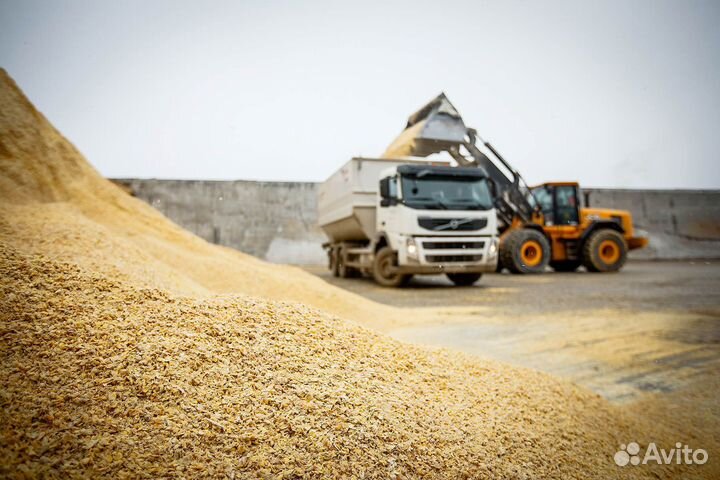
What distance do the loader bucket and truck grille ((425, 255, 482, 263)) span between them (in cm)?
304

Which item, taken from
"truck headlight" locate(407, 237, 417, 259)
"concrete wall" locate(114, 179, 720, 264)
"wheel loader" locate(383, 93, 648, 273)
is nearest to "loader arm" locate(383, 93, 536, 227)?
"wheel loader" locate(383, 93, 648, 273)

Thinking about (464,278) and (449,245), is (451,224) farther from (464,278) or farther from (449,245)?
(464,278)

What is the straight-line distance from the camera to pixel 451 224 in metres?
8.68

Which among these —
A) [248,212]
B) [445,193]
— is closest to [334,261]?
[445,193]

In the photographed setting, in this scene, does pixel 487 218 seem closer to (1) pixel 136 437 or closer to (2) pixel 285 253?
(1) pixel 136 437

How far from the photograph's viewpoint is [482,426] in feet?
6.44

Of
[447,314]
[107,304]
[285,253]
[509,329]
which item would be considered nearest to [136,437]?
[107,304]

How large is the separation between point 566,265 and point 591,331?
9434mm

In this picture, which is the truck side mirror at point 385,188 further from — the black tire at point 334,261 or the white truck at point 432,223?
the black tire at point 334,261

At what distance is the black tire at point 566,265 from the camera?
12.9 meters

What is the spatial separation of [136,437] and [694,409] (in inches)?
125

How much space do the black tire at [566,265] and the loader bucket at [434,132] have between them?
17.0 ft

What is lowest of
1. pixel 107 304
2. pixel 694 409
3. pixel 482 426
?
pixel 694 409

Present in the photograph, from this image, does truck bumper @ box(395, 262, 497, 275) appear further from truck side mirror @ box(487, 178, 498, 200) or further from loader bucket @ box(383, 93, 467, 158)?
loader bucket @ box(383, 93, 467, 158)
